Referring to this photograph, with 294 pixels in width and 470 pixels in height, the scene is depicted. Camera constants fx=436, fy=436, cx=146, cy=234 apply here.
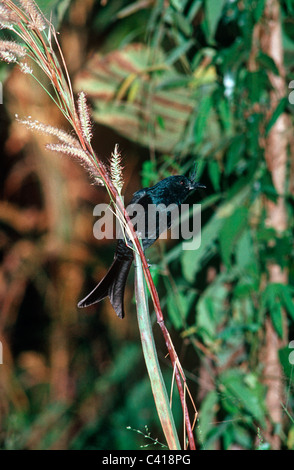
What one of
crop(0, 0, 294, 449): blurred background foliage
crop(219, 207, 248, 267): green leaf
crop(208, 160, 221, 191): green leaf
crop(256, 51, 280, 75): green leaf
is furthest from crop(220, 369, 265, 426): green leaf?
crop(256, 51, 280, 75): green leaf

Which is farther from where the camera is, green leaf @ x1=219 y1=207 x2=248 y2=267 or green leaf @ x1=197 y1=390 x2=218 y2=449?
green leaf @ x1=197 y1=390 x2=218 y2=449

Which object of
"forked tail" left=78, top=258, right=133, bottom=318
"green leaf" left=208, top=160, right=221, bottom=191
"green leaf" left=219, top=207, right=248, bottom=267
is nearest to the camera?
"forked tail" left=78, top=258, right=133, bottom=318

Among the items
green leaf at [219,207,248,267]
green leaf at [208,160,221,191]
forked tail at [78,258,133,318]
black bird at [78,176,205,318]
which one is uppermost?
green leaf at [208,160,221,191]

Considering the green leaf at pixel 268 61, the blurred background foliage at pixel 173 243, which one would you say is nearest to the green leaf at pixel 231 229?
the blurred background foliage at pixel 173 243

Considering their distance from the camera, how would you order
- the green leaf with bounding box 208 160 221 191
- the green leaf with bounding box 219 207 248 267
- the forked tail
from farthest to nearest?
the green leaf with bounding box 208 160 221 191 < the green leaf with bounding box 219 207 248 267 < the forked tail

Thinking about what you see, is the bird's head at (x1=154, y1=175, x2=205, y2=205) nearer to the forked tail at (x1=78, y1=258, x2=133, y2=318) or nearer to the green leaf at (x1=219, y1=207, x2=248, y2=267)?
the forked tail at (x1=78, y1=258, x2=133, y2=318)

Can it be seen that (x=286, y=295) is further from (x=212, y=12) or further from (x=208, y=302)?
(x=212, y=12)

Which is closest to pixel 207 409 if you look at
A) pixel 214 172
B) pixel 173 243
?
pixel 173 243

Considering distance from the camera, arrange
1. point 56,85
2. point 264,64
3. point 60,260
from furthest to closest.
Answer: point 60,260 → point 264,64 → point 56,85

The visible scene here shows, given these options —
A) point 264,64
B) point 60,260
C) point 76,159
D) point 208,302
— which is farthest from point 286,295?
point 76,159
